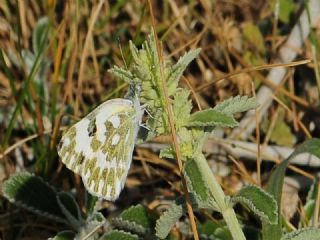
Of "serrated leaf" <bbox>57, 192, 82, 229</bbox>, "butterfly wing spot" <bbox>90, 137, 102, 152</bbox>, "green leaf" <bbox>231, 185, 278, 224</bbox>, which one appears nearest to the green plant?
"green leaf" <bbox>231, 185, 278, 224</bbox>

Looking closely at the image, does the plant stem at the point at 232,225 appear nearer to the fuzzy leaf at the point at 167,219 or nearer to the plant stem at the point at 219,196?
the plant stem at the point at 219,196

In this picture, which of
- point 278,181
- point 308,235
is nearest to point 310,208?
point 278,181

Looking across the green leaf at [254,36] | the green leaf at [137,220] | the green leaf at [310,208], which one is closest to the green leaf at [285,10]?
the green leaf at [254,36]

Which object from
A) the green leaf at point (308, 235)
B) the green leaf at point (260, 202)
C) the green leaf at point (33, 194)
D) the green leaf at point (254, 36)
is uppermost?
the green leaf at point (254, 36)

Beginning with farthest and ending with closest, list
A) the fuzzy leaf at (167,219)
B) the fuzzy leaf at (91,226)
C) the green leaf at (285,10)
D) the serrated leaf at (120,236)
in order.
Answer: the green leaf at (285,10), the fuzzy leaf at (91,226), the serrated leaf at (120,236), the fuzzy leaf at (167,219)

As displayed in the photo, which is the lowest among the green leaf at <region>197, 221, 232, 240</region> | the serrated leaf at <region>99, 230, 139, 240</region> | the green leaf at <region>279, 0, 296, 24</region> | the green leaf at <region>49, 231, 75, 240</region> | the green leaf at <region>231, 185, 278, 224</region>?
the green leaf at <region>197, 221, 232, 240</region>

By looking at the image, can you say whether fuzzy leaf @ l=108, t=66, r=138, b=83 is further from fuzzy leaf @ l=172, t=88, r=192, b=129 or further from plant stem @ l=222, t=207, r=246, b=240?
plant stem @ l=222, t=207, r=246, b=240

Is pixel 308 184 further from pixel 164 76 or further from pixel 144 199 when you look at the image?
pixel 164 76
